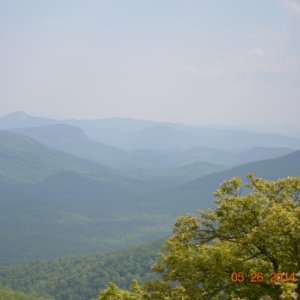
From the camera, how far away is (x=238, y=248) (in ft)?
64.1

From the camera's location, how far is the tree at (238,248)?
17719mm

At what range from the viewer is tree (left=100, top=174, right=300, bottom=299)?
58.1 ft
